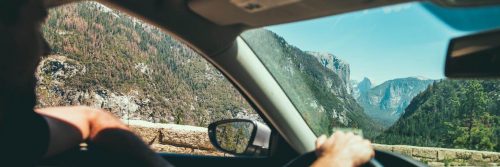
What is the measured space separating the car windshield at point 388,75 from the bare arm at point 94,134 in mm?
842

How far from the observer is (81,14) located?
2584 inches

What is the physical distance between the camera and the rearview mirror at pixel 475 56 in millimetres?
1428

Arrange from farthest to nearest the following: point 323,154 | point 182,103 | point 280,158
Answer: point 182,103
point 280,158
point 323,154

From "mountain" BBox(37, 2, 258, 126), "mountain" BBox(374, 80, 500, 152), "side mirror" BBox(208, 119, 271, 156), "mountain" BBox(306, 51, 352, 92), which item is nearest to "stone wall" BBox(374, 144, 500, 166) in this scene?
"mountain" BBox(374, 80, 500, 152)

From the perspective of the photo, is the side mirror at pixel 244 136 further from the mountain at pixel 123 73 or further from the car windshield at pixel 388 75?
the mountain at pixel 123 73

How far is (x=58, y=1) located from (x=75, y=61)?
5859 cm

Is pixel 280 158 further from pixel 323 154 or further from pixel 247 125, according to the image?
pixel 323 154

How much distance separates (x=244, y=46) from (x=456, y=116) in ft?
3.83

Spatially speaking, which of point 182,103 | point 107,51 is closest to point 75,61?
point 107,51

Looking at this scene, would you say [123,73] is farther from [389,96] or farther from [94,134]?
[389,96]

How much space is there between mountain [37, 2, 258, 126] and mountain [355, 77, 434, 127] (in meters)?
44.3

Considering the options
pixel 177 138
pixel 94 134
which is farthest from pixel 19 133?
pixel 177 138

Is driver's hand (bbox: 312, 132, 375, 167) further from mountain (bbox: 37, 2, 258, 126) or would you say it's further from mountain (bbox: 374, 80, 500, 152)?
mountain (bbox: 37, 2, 258, 126)

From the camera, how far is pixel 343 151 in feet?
6.34
